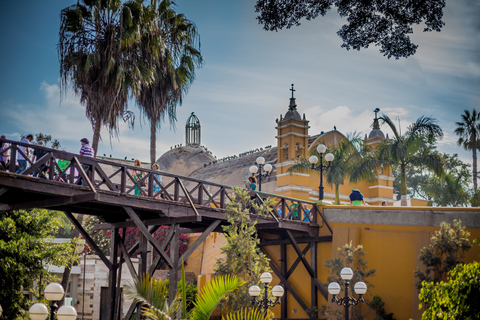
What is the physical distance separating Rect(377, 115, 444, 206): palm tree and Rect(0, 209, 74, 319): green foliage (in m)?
16.0

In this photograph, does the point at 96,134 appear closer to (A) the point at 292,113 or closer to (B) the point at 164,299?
(B) the point at 164,299

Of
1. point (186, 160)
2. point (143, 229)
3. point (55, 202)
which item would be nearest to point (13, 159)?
point (55, 202)

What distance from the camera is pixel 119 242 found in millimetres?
19188

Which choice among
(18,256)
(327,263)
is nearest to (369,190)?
(327,263)

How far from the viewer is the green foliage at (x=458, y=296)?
963 cm

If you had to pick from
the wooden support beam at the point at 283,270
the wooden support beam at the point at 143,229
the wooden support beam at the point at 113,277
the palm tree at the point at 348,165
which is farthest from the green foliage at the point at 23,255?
the palm tree at the point at 348,165

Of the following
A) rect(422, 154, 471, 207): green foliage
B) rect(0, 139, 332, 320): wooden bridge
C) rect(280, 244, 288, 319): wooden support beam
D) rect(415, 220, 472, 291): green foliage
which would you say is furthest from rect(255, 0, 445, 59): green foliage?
rect(422, 154, 471, 207): green foliage

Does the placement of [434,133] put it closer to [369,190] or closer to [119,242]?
[369,190]

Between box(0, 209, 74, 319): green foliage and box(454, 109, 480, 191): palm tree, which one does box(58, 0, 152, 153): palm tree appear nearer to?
box(0, 209, 74, 319): green foliage

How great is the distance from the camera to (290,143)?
33.0m

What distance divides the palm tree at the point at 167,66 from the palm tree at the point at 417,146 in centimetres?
979

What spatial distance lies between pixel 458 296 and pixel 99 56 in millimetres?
14474

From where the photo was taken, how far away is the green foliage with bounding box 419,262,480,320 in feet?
31.6

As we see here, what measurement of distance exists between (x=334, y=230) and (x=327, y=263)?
2214 mm
